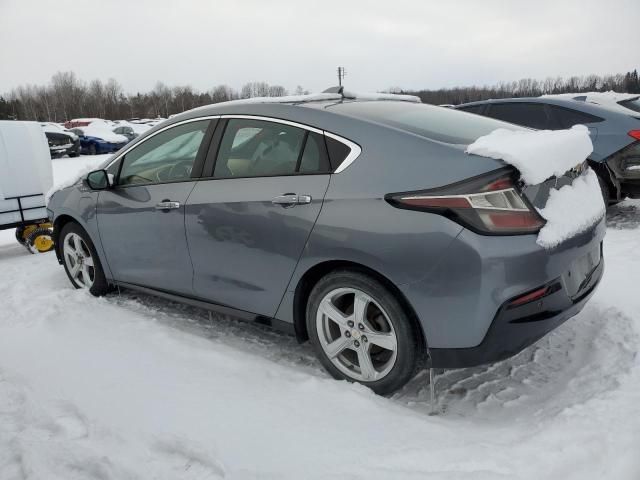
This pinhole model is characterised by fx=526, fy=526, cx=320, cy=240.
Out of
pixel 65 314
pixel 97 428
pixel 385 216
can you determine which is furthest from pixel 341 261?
pixel 65 314

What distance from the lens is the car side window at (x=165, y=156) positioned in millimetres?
3543

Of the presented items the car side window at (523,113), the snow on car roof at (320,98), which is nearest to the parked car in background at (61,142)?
the car side window at (523,113)

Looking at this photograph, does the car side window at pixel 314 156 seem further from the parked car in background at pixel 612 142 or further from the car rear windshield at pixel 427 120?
the parked car in background at pixel 612 142

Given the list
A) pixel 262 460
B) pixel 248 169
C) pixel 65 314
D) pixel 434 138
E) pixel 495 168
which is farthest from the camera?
pixel 65 314

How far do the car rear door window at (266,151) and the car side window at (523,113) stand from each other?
4.93 metres

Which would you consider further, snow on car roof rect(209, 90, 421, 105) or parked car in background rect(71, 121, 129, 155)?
parked car in background rect(71, 121, 129, 155)

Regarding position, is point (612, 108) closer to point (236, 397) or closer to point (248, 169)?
point (248, 169)

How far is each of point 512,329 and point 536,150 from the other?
860 mm

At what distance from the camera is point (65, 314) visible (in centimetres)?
397

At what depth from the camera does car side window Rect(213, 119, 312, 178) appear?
297cm

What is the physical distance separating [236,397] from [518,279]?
153 centimetres

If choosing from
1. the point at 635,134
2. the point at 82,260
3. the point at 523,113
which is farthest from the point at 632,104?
the point at 82,260

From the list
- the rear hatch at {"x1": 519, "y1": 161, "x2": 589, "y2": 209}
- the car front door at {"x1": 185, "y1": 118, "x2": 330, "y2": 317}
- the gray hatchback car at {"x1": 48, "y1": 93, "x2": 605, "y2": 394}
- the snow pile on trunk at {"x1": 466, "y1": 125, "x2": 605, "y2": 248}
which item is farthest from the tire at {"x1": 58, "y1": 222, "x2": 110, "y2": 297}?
the rear hatch at {"x1": 519, "y1": 161, "x2": 589, "y2": 209}

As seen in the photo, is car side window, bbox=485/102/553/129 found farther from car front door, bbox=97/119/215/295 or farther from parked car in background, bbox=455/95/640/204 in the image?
car front door, bbox=97/119/215/295
